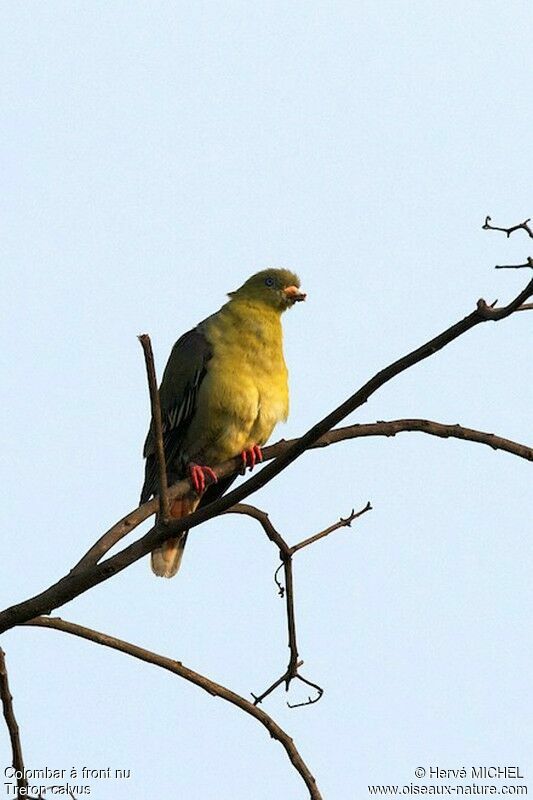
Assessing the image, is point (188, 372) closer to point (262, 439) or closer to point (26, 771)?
point (262, 439)

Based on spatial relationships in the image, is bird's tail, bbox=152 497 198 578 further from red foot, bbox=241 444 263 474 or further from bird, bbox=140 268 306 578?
red foot, bbox=241 444 263 474

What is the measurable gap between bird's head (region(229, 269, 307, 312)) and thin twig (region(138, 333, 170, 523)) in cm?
308

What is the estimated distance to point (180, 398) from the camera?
6.14m

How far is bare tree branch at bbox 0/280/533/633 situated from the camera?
3020 mm

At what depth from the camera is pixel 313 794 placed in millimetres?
3773

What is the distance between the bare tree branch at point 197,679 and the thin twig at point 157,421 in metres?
0.47

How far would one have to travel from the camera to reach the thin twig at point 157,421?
3.21 metres

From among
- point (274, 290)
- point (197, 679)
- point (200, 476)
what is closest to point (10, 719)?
point (197, 679)

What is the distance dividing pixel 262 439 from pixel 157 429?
2673 mm

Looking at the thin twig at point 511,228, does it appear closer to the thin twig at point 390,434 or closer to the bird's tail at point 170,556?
the thin twig at point 390,434

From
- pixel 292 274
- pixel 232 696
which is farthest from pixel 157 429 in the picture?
pixel 292 274

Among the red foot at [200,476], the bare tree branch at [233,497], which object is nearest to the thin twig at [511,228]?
the bare tree branch at [233,497]

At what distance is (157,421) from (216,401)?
8.55ft

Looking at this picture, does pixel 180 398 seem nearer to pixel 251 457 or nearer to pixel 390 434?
pixel 251 457
